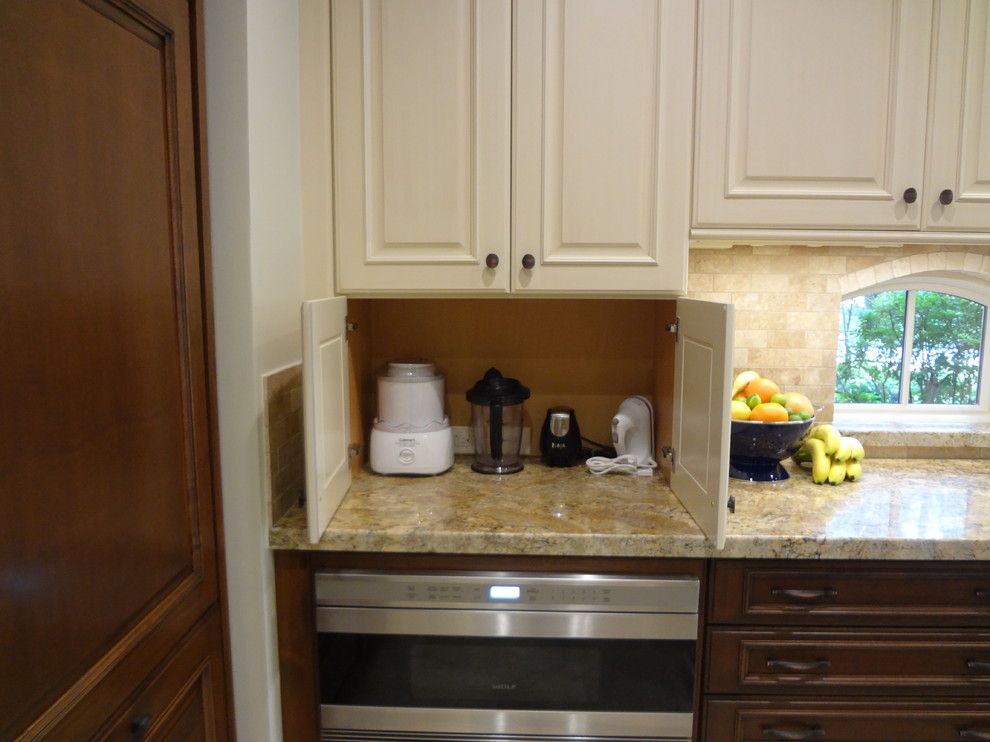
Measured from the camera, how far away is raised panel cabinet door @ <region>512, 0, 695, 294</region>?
145cm

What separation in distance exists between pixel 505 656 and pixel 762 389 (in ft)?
3.18

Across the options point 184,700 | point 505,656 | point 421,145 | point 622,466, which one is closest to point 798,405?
point 622,466

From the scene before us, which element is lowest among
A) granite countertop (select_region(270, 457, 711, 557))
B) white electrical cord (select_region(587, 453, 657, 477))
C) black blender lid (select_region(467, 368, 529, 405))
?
granite countertop (select_region(270, 457, 711, 557))

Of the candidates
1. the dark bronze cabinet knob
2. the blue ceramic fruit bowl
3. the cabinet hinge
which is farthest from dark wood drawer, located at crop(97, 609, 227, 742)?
the blue ceramic fruit bowl

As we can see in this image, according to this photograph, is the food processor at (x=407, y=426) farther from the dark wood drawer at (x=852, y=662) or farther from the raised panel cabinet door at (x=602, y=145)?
the dark wood drawer at (x=852, y=662)

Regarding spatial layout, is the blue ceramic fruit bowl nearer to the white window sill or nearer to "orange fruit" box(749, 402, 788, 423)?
"orange fruit" box(749, 402, 788, 423)

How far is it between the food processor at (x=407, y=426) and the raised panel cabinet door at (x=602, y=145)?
38cm

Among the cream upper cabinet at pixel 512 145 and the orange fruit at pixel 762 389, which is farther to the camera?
the orange fruit at pixel 762 389

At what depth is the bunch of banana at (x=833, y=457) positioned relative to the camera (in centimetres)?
166

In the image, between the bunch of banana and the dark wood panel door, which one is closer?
the dark wood panel door

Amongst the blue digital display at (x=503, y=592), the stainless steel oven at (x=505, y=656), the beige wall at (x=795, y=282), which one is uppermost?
the beige wall at (x=795, y=282)

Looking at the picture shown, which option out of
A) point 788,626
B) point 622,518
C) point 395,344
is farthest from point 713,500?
point 395,344

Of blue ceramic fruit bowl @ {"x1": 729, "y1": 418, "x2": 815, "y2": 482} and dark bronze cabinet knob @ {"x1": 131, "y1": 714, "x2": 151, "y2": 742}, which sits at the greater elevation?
blue ceramic fruit bowl @ {"x1": 729, "y1": 418, "x2": 815, "y2": 482}

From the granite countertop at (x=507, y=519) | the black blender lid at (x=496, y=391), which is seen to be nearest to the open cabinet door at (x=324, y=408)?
the granite countertop at (x=507, y=519)
